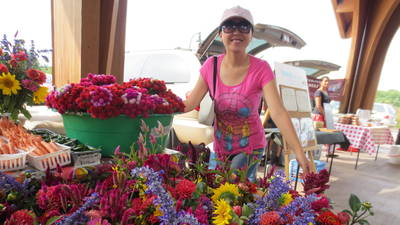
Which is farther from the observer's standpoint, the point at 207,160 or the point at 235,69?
the point at 235,69

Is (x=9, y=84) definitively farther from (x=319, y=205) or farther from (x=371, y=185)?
(x=371, y=185)

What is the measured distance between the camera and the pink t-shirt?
1382mm

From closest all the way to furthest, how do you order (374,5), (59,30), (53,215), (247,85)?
(53,215)
(247,85)
(59,30)
(374,5)

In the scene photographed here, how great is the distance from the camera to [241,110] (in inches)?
55.4

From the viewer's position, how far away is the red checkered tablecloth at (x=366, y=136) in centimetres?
491

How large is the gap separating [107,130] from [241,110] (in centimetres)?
77

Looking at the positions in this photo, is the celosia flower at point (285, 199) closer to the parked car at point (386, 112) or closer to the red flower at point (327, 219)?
the red flower at point (327, 219)

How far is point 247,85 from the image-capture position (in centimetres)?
138

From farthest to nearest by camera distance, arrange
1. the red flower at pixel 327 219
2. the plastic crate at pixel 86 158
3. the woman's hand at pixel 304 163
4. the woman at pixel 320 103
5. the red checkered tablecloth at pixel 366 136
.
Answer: the woman at pixel 320 103, the red checkered tablecloth at pixel 366 136, the woman's hand at pixel 304 163, the plastic crate at pixel 86 158, the red flower at pixel 327 219

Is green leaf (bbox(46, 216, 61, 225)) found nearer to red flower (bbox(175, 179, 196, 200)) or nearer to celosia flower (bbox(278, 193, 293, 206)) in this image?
Result: red flower (bbox(175, 179, 196, 200))

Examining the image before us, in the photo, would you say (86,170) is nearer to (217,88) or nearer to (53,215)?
(53,215)

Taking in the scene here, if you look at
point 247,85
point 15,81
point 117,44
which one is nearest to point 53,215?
point 15,81

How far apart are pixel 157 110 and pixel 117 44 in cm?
161

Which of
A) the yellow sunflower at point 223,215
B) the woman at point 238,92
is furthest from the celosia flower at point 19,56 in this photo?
the yellow sunflower at point 223,215
